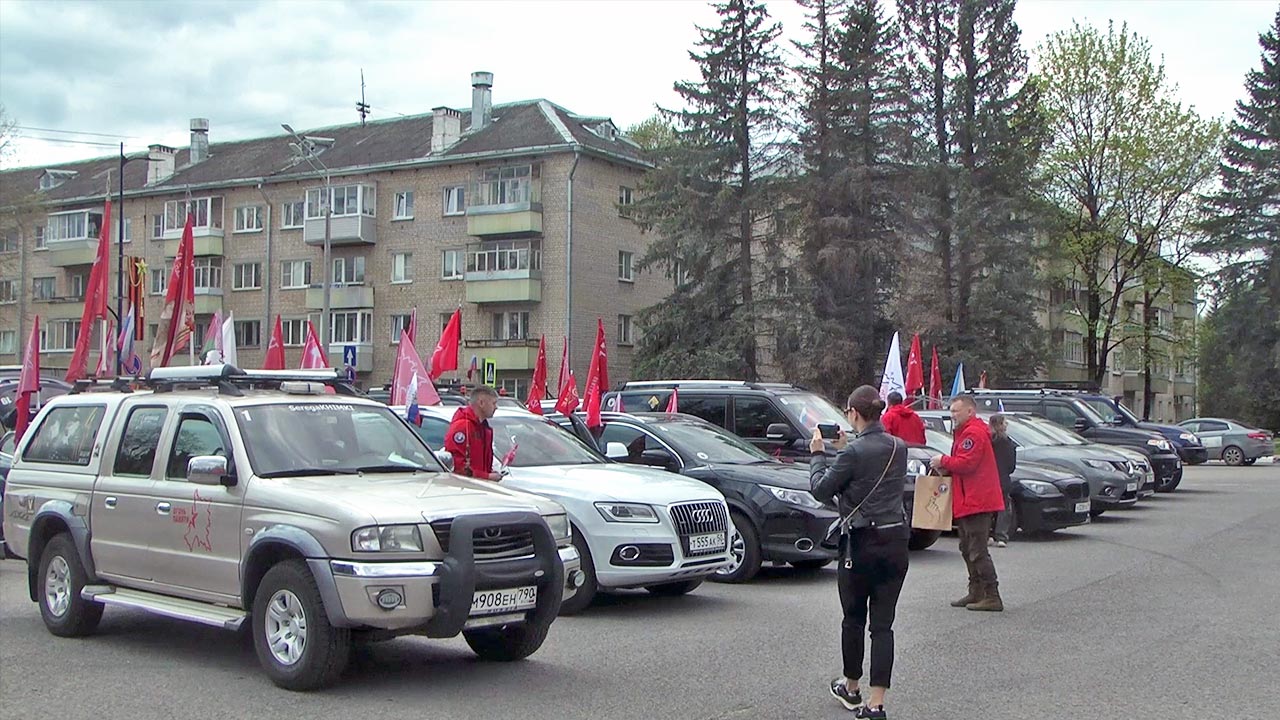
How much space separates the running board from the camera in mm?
7843

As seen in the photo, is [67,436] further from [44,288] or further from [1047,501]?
[44,288]

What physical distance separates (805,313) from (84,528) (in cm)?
3512

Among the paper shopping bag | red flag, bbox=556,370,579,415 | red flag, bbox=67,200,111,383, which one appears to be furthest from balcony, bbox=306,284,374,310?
the paper shopping bag

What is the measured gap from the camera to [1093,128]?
53.0 m

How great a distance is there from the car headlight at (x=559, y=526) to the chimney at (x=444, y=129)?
160 feet

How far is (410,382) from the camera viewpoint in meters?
13.8

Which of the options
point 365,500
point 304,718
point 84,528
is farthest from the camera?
point 84,528

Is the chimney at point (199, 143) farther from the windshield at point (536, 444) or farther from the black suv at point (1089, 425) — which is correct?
the windshield at point (536, 444)

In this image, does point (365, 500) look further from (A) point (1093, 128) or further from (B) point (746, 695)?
(A) point (1093, 128)

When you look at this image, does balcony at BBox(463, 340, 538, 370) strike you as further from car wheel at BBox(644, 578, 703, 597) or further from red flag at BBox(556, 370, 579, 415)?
car wheel at BBox(644, 578, 703, 597)

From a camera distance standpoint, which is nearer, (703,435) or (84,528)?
(84,528)

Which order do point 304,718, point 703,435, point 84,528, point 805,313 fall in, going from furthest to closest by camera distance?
1. point 805,313
2. point 703,435
3. point 84,528
4. point 304,718

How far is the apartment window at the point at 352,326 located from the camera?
2217 inches

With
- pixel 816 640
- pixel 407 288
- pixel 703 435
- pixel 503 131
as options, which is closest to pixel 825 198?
pixel 503 131
